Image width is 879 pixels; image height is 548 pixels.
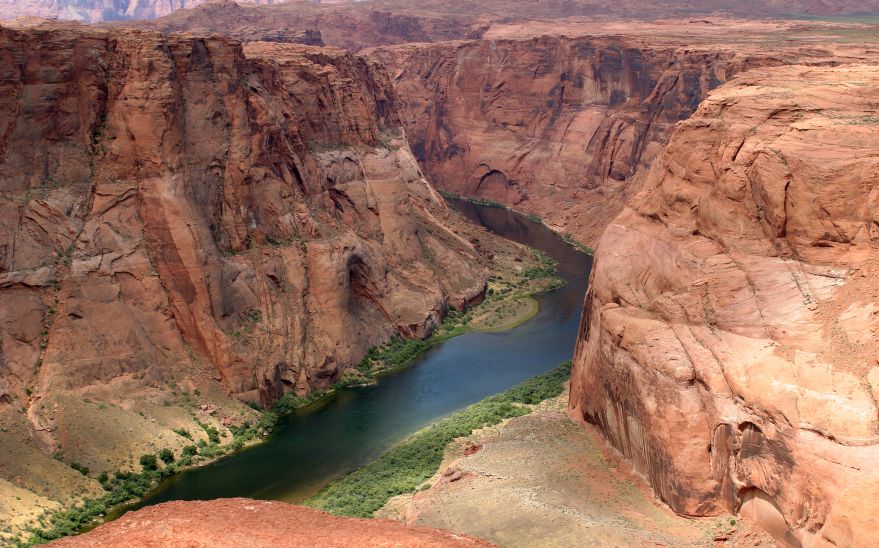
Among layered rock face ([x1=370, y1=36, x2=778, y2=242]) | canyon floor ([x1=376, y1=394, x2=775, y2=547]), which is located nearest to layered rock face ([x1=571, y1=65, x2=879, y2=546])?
canyon floor ([x1=376, y1=394, x2=775, y2=547])

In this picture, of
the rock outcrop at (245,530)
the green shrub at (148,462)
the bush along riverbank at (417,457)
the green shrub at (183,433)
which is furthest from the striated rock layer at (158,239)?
the rock outcrop at (245,530)

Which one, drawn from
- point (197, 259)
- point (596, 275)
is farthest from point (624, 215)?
point (197, 259)

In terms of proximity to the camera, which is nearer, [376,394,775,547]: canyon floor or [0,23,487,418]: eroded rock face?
[376,394,775,547]: canyon floor

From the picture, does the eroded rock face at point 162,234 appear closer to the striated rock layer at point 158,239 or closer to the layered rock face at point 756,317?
the striated rock layer at point 158,239

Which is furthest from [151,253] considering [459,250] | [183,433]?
[459,250]

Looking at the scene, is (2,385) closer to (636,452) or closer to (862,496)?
(636,452)

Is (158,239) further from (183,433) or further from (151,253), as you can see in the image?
(183,433)

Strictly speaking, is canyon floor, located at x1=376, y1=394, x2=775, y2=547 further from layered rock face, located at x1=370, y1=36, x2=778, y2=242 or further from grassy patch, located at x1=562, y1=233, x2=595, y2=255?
layered rock face, located at x1=370, y1=36, x2=778, y2=242
